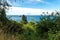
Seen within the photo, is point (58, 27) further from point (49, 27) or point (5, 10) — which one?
point (5, 10)

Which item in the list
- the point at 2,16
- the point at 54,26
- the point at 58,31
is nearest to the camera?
the point at 58,31

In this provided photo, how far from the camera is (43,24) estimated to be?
12.5 meters

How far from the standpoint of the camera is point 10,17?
44.1 feet

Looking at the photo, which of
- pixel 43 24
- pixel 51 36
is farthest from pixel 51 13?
pixel 51 36

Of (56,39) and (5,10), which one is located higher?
(5,10)

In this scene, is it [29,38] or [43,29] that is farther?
[43,29]

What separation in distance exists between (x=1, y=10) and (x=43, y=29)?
316cm

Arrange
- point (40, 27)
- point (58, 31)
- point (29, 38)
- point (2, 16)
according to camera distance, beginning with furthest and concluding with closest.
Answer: point (2, 16) < point (40, 27) < point (58, 31) < point (29, 38)

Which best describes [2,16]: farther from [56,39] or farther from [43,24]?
[56,39]

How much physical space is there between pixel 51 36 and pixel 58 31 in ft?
3.57

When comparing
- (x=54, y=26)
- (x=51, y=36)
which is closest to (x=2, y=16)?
(x=54, y=26)

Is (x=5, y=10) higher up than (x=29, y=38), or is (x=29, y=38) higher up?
(x=5, y=10)

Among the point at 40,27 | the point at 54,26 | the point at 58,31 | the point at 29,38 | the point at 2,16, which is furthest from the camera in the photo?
the point at 2,16

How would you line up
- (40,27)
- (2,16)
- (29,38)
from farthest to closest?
(2,16) → (40,27) → (29,38)
